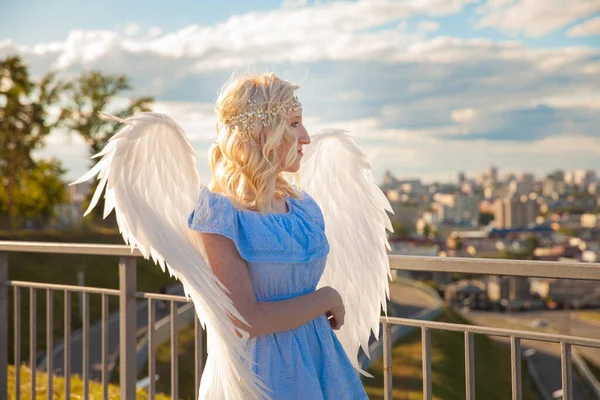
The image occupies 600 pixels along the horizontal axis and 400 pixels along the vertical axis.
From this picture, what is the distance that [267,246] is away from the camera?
1.33 m

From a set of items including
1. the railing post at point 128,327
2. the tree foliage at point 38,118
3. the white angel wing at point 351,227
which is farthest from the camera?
the tree foliage at point 38,118

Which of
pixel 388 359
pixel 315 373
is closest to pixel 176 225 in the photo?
pixel 315 373

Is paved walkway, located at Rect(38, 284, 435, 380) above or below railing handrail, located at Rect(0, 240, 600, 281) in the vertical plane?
below

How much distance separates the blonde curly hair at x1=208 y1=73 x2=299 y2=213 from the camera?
1.32 m

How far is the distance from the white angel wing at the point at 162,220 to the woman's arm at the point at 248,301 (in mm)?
18

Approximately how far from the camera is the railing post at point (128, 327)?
2.38 metres

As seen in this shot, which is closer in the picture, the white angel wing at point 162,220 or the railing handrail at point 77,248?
the white angel wing at point 162,220

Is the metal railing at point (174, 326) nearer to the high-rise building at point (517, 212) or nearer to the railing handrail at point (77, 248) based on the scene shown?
the railing handrail at point (77, 248)

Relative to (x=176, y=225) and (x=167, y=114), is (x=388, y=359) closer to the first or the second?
(x=176, y=225)

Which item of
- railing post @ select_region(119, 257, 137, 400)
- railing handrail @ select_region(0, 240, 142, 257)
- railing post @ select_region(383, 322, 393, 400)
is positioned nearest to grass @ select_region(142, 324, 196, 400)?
railing handrail @ select_region(0, 240, 142, 257)

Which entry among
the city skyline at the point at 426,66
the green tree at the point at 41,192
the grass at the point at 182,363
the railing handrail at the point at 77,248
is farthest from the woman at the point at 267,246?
the city skyline at the point at 426,66

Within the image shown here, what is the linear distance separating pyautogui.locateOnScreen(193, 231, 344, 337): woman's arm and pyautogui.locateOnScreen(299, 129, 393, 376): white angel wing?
1.39 ft

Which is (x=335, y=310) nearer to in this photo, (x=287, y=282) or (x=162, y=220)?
(x=287, y=282)

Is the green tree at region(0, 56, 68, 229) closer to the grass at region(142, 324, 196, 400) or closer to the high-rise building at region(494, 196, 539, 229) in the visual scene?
the grass at region(142, 324, 196, 400)
